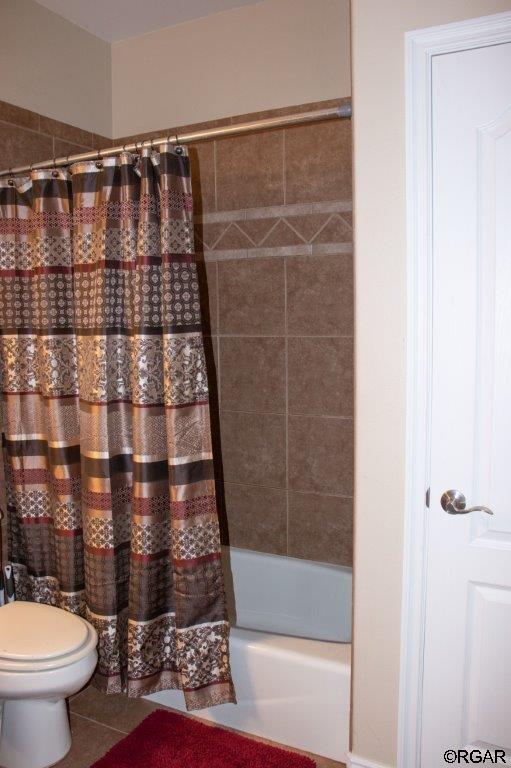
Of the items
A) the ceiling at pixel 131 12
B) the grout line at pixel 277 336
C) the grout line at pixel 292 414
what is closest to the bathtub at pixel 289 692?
the grout line at pixel 292 414

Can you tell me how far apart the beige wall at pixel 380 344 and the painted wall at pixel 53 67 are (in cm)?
154

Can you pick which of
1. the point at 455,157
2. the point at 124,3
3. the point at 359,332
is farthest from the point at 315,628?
the point at 124,3

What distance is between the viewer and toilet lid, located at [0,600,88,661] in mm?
1725

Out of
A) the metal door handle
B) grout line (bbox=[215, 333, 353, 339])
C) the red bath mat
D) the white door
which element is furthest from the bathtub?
grout line (bbox=[215, 333, 353, 339])

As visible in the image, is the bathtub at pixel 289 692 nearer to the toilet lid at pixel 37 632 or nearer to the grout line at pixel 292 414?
the toilet lid at pixel 37 632

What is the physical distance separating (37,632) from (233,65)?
8.02 ft

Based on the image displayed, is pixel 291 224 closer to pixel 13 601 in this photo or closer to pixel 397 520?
pixel 397 520

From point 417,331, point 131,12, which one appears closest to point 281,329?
point 417,331

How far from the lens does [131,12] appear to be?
262 cm

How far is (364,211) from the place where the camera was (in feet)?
5.35

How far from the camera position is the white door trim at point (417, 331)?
1.50 meters

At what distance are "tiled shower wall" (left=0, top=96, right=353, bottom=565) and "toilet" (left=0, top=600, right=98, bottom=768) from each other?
1.10m

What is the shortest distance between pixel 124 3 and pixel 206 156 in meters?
0.71

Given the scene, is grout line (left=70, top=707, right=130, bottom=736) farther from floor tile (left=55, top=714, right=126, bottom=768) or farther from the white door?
the white door
